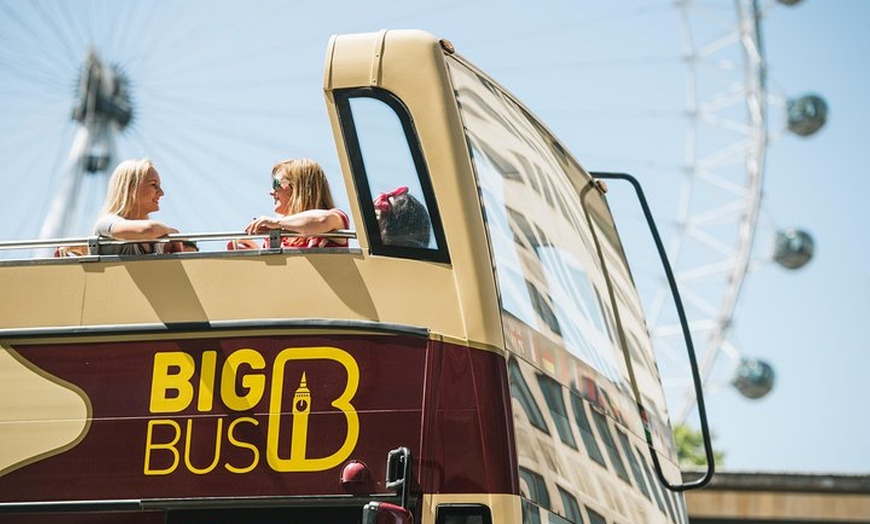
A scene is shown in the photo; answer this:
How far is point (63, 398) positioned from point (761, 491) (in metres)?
15.4

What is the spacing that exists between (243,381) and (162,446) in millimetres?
354

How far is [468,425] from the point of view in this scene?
4.50 metres

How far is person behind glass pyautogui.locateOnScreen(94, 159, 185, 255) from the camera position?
16.7 feet

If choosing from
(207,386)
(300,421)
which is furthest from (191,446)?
(300,421)

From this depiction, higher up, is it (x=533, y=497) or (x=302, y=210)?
(x=302, y=210)

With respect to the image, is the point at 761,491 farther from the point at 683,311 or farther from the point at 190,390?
the point at 190,390

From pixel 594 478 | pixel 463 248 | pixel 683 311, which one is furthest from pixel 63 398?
pixel 683 311

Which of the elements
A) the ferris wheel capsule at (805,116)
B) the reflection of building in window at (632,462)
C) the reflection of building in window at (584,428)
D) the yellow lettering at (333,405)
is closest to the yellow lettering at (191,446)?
the yellow lettering at (333,405)

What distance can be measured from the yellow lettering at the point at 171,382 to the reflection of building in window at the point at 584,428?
4.58 ft

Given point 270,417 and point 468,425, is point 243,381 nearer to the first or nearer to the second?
point 270,417

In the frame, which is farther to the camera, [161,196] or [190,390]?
[161,196]

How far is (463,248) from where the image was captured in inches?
184

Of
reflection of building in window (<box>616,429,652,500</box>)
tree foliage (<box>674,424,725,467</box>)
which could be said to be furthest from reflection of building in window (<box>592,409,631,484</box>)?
tree foliage (<box>674,424,725,467</box>)

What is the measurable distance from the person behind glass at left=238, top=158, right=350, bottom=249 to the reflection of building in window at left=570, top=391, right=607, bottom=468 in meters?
1.04
